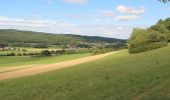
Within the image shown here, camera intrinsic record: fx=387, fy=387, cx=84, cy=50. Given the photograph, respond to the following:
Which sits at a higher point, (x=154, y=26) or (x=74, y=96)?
(x=154, y=26)

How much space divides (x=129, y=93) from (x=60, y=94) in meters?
3.38

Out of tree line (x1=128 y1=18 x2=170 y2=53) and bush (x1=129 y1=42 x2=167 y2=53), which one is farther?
tree line (x1=128 y1=18 x2=170 y2=53)

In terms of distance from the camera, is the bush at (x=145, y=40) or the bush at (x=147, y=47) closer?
the bush at (x=147, y=47)

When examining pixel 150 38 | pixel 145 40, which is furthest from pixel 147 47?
pixel 150 38

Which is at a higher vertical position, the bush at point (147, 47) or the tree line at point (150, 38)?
the tree line at point (150, 38)

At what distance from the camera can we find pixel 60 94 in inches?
698

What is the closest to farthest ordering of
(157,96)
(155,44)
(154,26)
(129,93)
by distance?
(157,96) → (129,93) → (155,44) → (154,26)

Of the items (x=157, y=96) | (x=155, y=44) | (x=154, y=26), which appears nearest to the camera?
(x=157, y=96)

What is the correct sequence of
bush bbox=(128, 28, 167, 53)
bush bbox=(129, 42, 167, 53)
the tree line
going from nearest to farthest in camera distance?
bush bbox=(129, 42, 167, 53)
the tree line
bush bbox=(128, 28, 167, 53)

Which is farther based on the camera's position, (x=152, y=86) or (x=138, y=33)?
(x=138, y=33)

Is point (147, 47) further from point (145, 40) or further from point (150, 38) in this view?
point (150, 38)

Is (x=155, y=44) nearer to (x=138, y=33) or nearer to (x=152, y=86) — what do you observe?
(x=138, y=33)

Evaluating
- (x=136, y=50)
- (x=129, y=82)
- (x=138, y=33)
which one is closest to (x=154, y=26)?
(x=138, y=33)

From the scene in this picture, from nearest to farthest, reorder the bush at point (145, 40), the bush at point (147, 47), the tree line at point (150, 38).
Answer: the bush at point (147, 47)
the tree line at point (150, 38)
the bush at point (145, 40)
